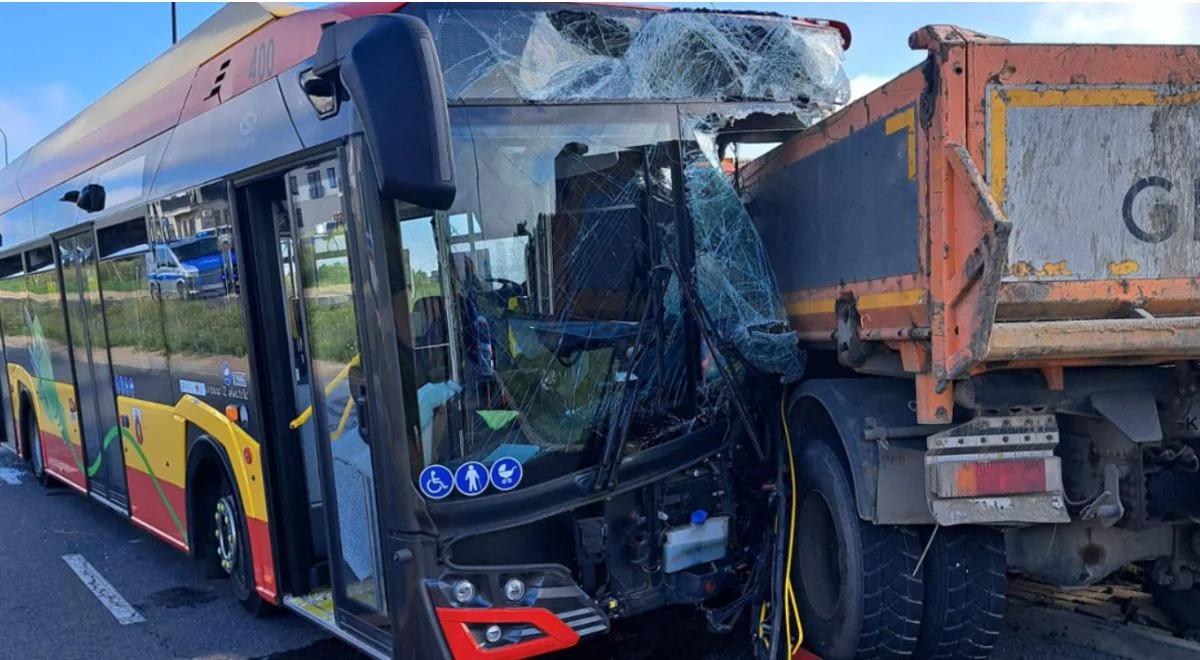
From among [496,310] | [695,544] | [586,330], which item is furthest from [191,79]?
[695,544]

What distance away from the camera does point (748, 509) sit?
166 inches

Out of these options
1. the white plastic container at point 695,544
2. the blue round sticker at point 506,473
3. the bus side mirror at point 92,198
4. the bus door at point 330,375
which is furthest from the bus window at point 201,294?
the white plastic container at point 695,544

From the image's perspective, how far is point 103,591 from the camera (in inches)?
249

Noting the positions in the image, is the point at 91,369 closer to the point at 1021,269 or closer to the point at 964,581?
the point at 964,581

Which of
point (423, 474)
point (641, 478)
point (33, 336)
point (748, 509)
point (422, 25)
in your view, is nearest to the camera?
point (422, 25)

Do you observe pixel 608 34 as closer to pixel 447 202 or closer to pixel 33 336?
pixel 447 202

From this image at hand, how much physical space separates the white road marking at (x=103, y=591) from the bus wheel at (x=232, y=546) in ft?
2.01

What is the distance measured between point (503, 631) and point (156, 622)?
126 inches

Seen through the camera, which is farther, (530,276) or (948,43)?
(530,276)

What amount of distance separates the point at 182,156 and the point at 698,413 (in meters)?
3.26

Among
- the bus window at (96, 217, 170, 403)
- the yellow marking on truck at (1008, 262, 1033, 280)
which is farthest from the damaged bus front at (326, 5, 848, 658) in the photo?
the bus window at (96, 217, 170, 403)

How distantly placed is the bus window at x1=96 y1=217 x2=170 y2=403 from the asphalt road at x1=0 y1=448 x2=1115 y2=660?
136cm

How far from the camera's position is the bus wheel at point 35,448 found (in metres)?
9.71

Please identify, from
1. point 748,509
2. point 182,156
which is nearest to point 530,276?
point 748,509
